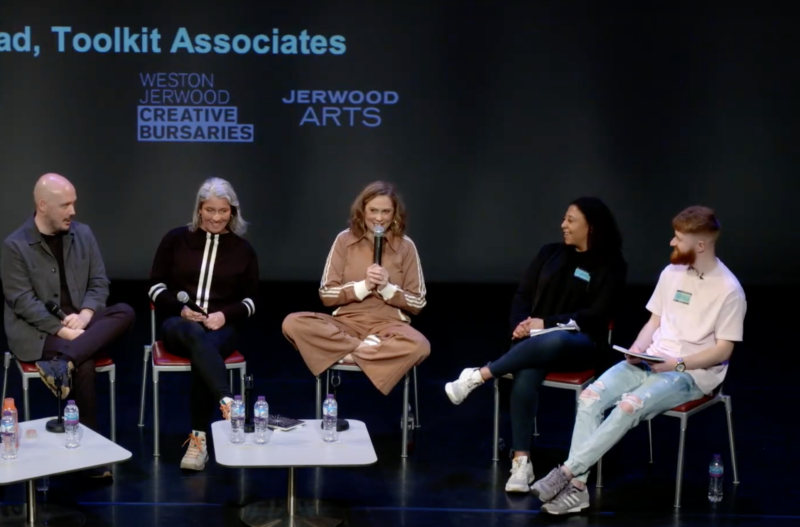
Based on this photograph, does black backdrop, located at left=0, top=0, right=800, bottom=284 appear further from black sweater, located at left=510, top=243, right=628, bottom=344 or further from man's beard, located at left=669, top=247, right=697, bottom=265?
man's beard, located at left=669, top=247, right=697, bottom=265

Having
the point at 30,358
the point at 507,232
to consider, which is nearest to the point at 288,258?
the point at 507,232

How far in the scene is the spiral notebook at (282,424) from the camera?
3771mm

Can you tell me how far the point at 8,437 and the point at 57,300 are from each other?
1075 millimetres

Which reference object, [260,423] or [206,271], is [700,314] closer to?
[260,423]

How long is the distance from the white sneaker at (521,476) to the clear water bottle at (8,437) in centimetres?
183

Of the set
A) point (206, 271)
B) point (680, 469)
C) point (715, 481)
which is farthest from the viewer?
point (206, 271)

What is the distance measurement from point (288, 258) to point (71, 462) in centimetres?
525

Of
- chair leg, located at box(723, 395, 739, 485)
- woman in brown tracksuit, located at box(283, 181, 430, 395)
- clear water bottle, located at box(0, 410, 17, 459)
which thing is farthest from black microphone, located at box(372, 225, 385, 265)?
clear water bottle, located at box(0, 410, 17, 459)

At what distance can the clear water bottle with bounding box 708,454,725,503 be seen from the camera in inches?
158

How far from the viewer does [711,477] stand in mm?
4059

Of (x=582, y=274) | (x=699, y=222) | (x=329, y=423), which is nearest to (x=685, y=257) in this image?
(x=699, y=222)

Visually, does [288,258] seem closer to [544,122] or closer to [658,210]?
[544,122]

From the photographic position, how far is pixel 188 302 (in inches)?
175

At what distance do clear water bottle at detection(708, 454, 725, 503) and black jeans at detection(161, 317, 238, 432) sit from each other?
6.34ft
